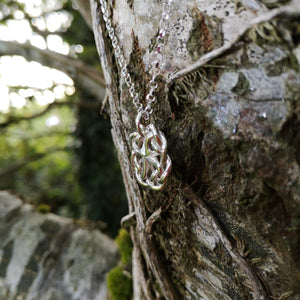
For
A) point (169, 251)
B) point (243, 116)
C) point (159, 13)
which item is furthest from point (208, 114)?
point (169, 251)

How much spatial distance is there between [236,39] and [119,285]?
3.70 feet

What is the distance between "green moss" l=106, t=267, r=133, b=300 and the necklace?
667 mm

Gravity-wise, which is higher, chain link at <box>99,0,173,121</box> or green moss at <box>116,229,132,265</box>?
chain link at <box>99,0,173,121</box>

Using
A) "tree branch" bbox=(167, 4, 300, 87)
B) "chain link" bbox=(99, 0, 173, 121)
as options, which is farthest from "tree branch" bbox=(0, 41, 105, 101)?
"tree branch" bbox=(167, 4, 300, 87)

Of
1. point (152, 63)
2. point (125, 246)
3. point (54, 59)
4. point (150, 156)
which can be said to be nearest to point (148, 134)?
point (150, 156)

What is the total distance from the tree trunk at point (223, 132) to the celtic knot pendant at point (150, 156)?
0.14 ft

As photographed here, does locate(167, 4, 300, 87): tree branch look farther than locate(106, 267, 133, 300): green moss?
No

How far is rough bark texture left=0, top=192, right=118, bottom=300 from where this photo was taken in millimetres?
1348

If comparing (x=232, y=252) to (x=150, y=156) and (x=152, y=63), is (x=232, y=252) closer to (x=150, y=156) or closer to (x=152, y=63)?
(x=150, y=156)

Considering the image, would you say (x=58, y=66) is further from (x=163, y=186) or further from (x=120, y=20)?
(x=163, y=186)

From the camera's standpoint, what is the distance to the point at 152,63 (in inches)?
30.3

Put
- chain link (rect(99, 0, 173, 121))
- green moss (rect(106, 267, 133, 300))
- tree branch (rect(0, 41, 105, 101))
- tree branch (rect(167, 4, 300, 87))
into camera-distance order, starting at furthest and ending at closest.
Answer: tree branch (rect(0, 41, 105, 101)) < green moss (rect(106, 267, 133, 300)) < chain link (rect(99, 0, 173, 121)) < tree branch (rect(167, 4, 300, 87))

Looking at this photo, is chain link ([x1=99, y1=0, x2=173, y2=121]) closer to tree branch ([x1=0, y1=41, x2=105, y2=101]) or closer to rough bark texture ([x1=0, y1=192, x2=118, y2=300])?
rough bark texture ([x1=0, y1=192, x2=118, y2=300])

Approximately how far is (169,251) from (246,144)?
51 cm
